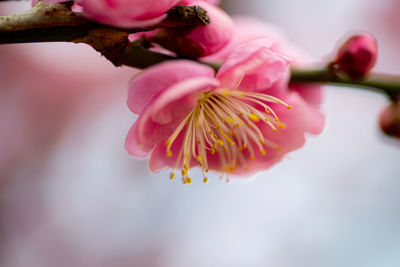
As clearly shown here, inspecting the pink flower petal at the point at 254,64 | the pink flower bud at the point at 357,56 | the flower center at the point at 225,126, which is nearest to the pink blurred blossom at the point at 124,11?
the pink flower petal at the point at 254,64

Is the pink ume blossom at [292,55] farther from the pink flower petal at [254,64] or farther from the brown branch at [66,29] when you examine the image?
the brown branch at [66,29]

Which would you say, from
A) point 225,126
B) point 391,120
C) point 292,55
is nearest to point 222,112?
point 225,126

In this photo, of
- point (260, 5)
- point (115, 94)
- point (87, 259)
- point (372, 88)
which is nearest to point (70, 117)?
point (115, 94)

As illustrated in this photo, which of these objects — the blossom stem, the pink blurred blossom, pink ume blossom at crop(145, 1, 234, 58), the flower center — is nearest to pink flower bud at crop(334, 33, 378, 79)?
the blossom stem

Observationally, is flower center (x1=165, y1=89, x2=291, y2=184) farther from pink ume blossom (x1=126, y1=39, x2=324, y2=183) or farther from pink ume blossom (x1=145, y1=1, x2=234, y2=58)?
pink ume blossom (x1=145, y1=1, x2=234, y2=58)

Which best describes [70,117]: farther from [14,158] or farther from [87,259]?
[87,259]

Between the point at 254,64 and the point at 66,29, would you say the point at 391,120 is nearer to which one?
the point at 254,64
